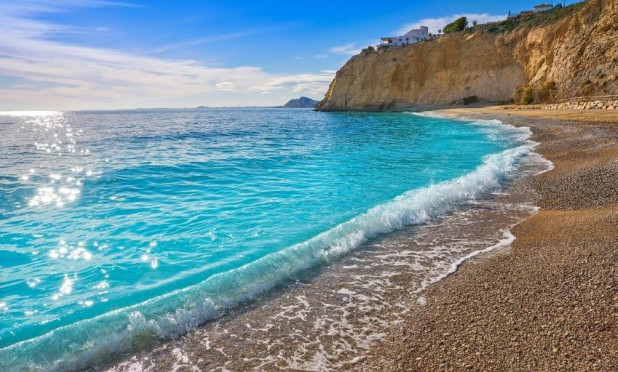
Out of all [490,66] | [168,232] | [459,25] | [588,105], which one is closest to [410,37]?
[459,25]

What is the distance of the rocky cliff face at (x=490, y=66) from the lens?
3897 centimetres

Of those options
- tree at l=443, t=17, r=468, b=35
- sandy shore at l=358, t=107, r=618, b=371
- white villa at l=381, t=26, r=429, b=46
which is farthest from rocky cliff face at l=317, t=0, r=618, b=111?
sandy shore at l=358, t=107, r=618, b=371

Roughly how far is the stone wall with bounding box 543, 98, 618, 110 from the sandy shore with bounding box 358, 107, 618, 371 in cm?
2832

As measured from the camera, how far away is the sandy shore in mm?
3500

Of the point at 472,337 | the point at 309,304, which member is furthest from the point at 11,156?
the point at 472,337

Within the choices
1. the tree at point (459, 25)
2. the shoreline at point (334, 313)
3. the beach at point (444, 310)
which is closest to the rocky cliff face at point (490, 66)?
the tree at point (459, 25)

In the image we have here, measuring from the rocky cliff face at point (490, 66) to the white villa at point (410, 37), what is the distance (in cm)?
2970

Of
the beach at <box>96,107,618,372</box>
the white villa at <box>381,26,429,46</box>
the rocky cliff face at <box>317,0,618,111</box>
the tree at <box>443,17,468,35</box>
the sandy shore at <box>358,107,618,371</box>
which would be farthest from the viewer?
the white villa at <box>381,26,429,46</box>

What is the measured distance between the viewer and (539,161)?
15.1 meters

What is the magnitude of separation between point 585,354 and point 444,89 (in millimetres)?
73988

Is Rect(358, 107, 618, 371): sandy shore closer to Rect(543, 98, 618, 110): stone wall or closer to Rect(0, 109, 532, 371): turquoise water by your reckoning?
Rect(0, 109, 532, 371): turquoise water

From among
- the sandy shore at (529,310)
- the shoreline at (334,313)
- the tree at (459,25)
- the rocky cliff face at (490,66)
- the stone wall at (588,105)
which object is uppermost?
the tree at (459,25)

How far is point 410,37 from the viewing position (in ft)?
357

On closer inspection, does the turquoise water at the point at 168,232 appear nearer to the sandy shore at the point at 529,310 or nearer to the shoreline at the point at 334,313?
the shoreline at the point at 334,313
